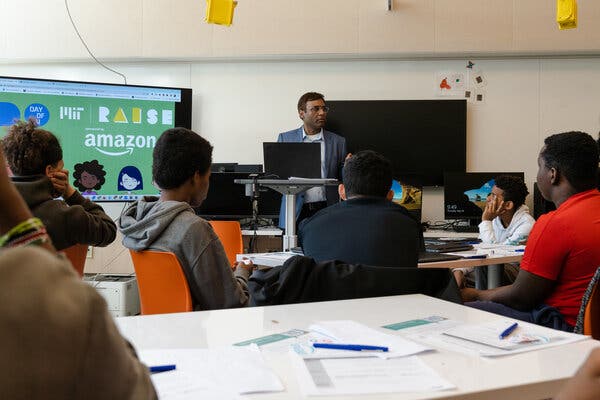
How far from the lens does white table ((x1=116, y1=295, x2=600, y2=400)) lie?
0.87 metres

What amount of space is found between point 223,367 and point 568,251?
1560mm

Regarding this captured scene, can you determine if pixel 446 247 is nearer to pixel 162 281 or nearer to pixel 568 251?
pixel 568 251

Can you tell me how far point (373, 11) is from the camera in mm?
5379

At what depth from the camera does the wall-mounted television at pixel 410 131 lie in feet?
17.8

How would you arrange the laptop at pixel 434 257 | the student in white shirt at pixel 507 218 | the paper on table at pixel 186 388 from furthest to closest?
the student in white shirt at pixel 507 218 → the laptop at pixel 434 257 → the paper on table at pixel 186 388


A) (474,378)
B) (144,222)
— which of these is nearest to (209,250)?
(144,222)

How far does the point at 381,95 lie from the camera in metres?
5.54

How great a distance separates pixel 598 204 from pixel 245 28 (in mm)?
3996

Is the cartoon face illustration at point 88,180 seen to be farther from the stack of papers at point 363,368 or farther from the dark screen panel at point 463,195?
the stack of papers at point 363,368

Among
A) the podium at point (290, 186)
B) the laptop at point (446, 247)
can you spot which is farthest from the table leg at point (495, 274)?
the podium at point (290, 186)

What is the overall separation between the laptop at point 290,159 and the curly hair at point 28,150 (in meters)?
1.52

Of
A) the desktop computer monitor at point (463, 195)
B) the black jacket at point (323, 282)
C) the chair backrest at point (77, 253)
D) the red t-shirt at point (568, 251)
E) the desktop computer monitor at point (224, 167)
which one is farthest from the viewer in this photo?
the desktop computer monitor at point (463, 195)

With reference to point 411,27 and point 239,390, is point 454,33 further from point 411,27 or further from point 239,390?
point 239,390

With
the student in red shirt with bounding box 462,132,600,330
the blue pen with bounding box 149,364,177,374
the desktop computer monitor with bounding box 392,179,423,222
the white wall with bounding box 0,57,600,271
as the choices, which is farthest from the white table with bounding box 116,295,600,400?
the white wall with bounding box 0,57,600,271
